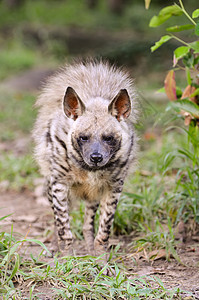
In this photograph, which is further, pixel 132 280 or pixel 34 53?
pixel 34 53

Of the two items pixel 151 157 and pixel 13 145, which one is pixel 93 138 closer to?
pixel 151 157

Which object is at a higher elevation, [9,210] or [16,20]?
[16,20]

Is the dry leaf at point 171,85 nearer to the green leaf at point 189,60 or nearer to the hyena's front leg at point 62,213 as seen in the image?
the green leaf at point 189,60

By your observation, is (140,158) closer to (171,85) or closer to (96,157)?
(171,85)

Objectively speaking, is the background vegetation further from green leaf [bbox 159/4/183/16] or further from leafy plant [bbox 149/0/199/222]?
green leaf [bbox 159/4/183/16]

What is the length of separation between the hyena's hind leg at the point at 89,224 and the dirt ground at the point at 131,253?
10cm

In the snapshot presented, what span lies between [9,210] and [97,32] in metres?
12.1

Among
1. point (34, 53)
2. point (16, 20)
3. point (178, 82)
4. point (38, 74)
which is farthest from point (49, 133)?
point (16, 20)

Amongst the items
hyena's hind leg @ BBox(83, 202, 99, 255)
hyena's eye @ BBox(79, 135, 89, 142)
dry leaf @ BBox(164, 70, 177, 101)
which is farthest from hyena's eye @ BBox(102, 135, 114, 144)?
hyena's hind leg @ BBox(83, 202, 99, 255)

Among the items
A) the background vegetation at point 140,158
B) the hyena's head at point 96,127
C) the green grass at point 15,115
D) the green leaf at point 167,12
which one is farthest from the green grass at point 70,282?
the green grass at point 15,115

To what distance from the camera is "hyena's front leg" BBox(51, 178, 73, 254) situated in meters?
3.62

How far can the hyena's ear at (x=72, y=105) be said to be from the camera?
10.9 feet

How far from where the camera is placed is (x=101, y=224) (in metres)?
3.67

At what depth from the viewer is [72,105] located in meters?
3.39
